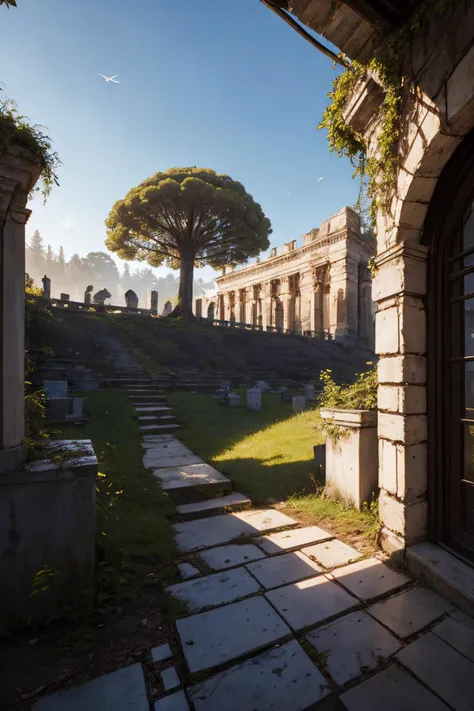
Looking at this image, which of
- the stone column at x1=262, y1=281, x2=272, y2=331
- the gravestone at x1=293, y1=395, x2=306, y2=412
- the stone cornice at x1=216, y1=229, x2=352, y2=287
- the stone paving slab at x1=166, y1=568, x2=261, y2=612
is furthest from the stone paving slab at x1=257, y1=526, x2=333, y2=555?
the stone column at x1=262, y1=281, x2=272, y2=331

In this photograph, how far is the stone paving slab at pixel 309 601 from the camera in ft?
7.70

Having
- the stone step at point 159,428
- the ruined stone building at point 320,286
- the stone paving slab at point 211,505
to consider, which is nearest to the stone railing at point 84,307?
the ruined stone building at point 320,286

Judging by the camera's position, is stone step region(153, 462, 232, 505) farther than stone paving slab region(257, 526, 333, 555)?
Yes

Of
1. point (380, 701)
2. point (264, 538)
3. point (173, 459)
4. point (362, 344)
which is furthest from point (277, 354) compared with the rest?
point (380, 701)

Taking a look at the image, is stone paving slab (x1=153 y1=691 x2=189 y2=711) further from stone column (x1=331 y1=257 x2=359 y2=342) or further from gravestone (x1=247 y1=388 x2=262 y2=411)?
stone column (x1=331 y1=257 x2=359 y2=342)

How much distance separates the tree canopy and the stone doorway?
23.8 meters

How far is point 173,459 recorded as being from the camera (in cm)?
606

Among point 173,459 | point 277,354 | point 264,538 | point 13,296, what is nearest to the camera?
point 13,296

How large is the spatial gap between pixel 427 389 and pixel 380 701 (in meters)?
2.28

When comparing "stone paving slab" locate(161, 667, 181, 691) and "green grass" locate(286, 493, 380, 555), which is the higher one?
"stone paving slab" locate(161, 667, 181, 691)

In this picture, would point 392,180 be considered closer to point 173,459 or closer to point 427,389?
point 427,389

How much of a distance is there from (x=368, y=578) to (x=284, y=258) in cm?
3503

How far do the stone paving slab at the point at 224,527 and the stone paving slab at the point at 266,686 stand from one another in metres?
1.47

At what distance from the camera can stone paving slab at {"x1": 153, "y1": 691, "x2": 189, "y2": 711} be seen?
1715mm
